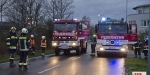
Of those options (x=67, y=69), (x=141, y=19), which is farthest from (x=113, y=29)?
(x=141, y=19)

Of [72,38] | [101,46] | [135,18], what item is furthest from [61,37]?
[135,18]

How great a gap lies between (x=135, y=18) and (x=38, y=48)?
133ft

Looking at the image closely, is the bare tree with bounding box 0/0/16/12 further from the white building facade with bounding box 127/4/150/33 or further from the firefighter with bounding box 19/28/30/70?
the white building facade with bounding box 127/4/150/33

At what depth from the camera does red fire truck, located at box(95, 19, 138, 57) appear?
21359 mm

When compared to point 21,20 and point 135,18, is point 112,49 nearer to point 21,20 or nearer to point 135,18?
point 21,20

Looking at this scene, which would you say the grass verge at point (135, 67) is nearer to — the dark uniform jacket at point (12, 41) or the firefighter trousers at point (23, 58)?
the firefighter trousers at point (23, 58)

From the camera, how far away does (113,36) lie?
21312 millimetres

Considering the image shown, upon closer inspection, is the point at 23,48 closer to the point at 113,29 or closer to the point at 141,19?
the point at 113,29

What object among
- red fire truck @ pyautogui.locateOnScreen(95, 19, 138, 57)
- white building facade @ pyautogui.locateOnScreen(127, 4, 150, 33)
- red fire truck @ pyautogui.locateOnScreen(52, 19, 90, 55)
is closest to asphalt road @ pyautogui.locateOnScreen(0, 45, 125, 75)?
red fire truck @ pyautogui.locateOnScreen(95, 19, 138, 57)

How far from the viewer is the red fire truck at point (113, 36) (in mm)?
21359

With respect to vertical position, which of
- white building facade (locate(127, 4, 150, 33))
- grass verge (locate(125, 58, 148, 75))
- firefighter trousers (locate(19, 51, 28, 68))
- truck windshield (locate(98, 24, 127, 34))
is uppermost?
white building facade (locate(127, 4, 150, 33))

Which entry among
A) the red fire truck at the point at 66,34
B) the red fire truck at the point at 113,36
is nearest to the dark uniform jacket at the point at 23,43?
the red fire truck at the point at 113,36

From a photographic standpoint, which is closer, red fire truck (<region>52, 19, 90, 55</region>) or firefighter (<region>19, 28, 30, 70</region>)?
firefighter (<region>19, 28, 30, 70</region>)

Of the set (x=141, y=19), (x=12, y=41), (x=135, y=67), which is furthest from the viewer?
(x=141, y=19)
